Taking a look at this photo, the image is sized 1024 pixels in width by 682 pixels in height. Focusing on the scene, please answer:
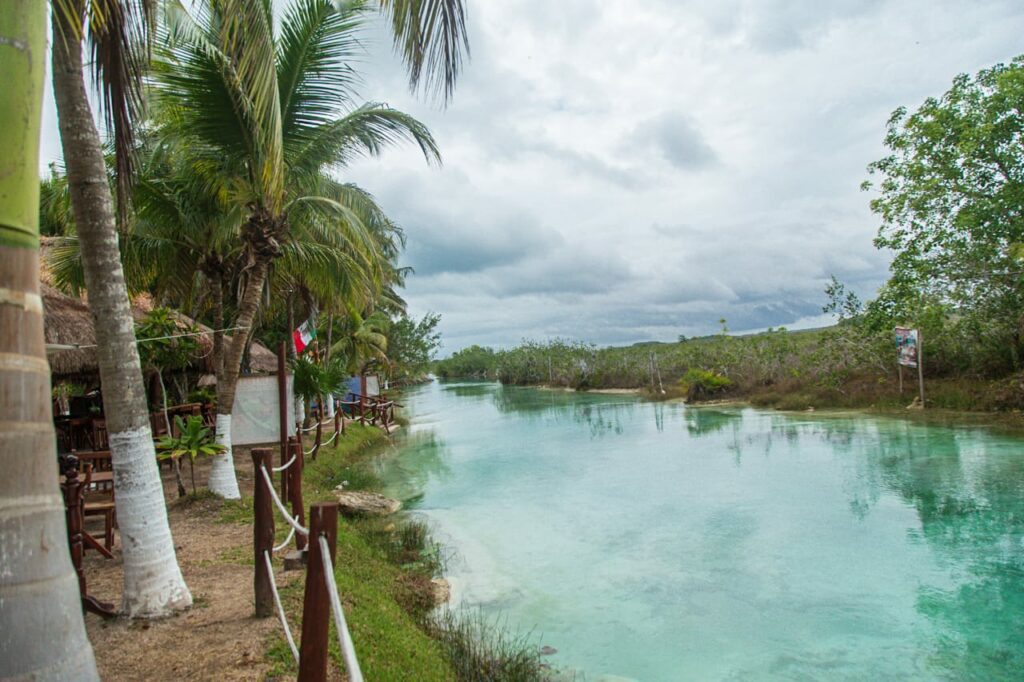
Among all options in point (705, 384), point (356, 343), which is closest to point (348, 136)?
point (356, 343)

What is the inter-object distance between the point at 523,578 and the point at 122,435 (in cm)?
486

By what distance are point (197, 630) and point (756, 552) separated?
6527 millimetres

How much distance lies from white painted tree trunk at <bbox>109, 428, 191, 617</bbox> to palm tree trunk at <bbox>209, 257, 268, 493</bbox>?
10.9 ft

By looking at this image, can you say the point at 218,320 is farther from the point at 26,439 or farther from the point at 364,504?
the point at 26,439

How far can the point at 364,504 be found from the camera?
9539 millimetres

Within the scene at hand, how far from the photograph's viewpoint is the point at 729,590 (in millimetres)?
6820

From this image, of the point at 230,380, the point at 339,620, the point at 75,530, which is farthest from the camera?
the point at 230,380

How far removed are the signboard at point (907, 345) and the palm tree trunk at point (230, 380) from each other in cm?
1787

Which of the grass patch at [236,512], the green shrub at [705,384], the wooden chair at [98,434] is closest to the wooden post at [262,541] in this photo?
the grass patch at [236,512]

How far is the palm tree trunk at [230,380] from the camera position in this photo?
7090mm

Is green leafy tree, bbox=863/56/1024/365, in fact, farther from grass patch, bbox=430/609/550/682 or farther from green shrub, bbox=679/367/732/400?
grass patch, bbox=430/609/550/682

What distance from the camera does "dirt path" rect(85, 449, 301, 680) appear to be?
10.8 ft

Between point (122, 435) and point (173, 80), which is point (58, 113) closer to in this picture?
point (122, 435)

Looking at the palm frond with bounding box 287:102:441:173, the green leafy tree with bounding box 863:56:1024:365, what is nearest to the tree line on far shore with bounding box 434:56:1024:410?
the green leafy tree with bounding box 863:56:1024:365
